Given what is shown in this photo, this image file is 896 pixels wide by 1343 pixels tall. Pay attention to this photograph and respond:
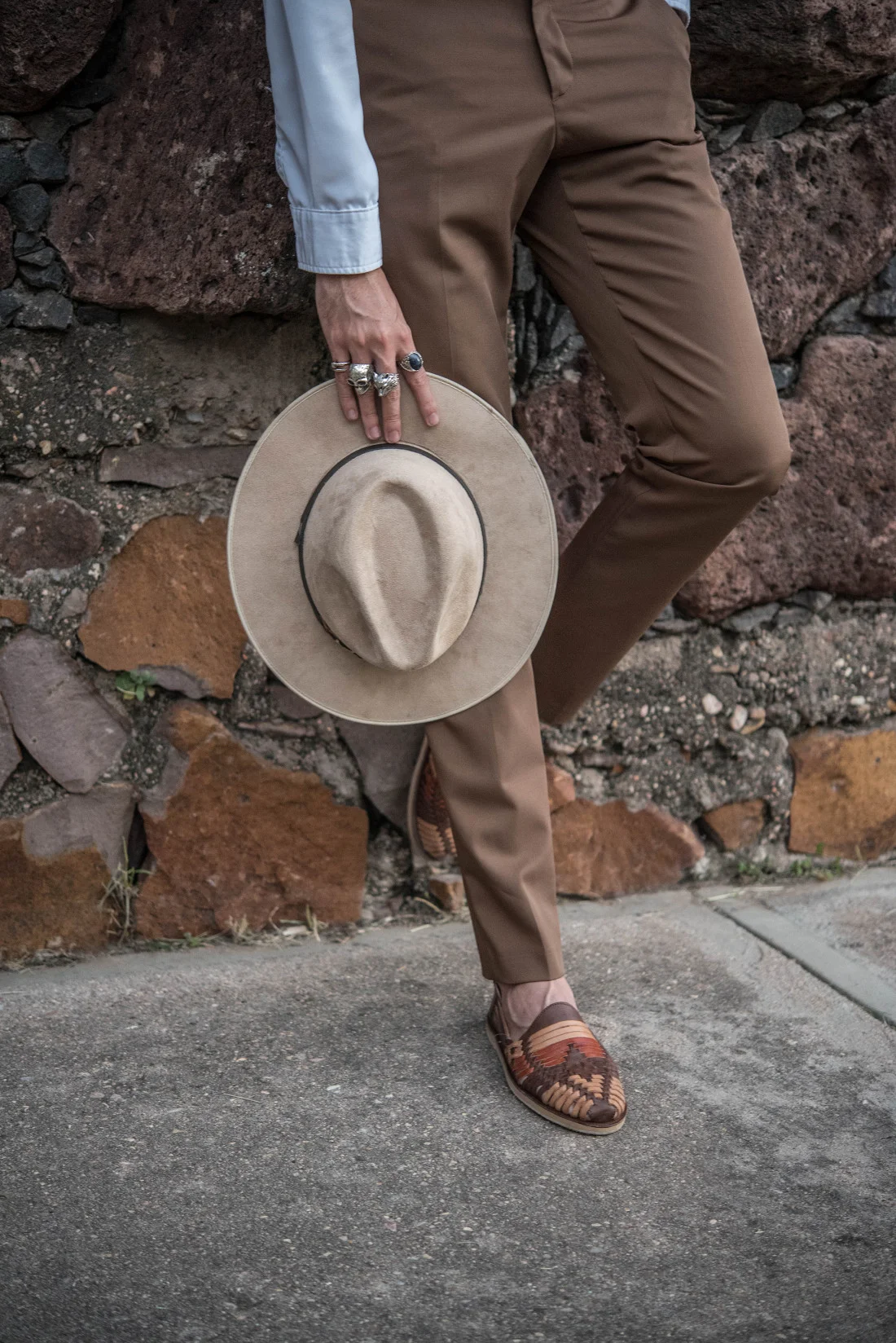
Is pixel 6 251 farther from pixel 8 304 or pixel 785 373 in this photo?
pixel 785 373

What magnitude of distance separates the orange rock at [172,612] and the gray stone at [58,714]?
0.20 feet

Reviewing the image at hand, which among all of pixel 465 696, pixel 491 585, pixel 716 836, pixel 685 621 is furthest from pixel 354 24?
pixel 716 836

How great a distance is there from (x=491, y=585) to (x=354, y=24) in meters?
0.76

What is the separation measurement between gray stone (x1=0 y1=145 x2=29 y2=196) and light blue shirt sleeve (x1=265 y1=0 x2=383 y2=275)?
494mm

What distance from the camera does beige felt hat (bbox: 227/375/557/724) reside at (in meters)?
1.43

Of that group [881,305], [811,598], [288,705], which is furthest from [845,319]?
[288,705]

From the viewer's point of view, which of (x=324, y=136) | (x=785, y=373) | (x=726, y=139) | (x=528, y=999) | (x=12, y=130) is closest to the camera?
(x=324, y=136)

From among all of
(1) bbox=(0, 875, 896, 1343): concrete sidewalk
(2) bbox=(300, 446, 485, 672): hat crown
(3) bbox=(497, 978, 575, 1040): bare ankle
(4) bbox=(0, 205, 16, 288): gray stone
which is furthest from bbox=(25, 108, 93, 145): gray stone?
(3) bbox=(497, 978, 575, 1040): bare ankle

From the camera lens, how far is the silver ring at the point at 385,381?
1.46 meters

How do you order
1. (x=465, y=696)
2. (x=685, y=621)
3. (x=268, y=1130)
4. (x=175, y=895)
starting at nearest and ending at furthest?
(x=268, y=1130), (x=465, y=696), (x=175, y=895), (x=685, y=621)

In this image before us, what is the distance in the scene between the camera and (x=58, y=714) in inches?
74.9

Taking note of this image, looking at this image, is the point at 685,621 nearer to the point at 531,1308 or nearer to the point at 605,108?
the point at 605,108

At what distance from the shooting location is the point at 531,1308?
46.2 inches

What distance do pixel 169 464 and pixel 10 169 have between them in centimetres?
49
